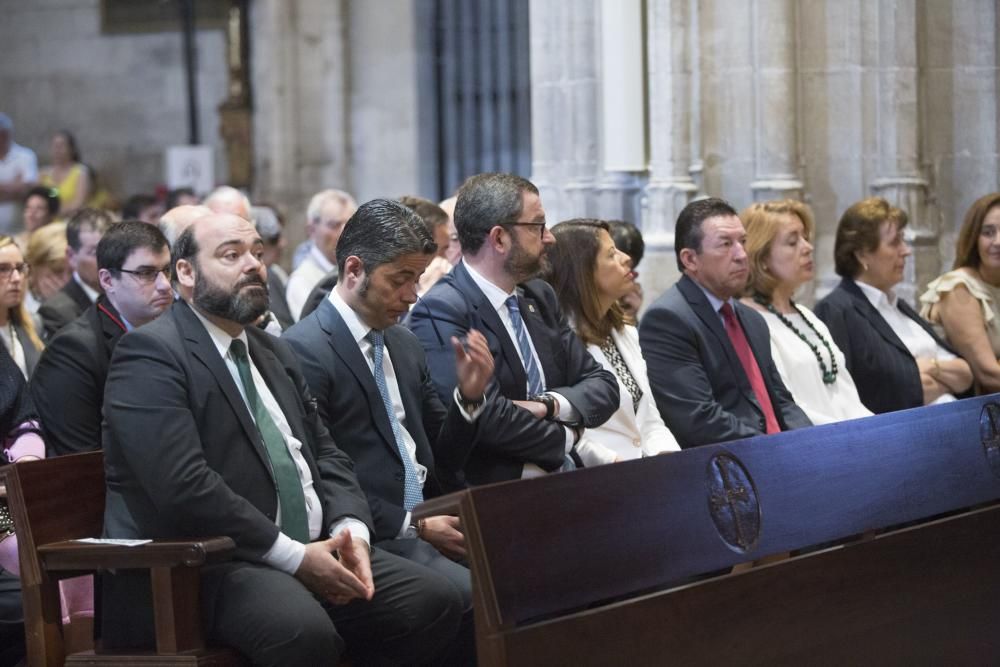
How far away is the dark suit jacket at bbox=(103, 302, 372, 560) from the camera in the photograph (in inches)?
145

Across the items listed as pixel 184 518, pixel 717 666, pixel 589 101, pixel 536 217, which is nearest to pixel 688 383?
pixel 536 217

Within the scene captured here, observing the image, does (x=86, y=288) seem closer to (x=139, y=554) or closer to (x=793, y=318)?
(x=793, y=318)

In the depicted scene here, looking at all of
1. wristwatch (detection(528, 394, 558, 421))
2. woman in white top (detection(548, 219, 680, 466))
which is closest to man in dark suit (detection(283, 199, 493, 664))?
wristwatch (detection(528, 394, 558, 421))

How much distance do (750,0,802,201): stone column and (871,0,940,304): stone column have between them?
42cm

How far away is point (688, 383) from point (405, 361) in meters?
1.15

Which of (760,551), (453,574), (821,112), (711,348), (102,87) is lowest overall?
(453,574)

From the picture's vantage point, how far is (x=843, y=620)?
4.04m

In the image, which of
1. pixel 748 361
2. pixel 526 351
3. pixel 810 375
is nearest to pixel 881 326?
pixel 810 375

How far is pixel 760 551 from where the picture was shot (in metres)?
3.86

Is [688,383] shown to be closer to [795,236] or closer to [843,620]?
[795,236]

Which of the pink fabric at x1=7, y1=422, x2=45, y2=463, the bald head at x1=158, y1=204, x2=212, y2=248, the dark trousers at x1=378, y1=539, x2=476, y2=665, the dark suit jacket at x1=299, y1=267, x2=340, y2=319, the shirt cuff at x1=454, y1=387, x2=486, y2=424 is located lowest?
the dark trousers at x1=378, y1=539, x2=476, y2=665

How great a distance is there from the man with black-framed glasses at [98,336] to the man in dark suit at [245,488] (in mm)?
610

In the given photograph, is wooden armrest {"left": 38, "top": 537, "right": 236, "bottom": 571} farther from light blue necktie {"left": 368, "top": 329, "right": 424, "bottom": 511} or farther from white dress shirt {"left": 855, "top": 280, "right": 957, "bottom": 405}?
white dress shirt {"left": 855, "top": 280, "right": 957, "bottom": 405}

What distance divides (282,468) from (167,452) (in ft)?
1.13
